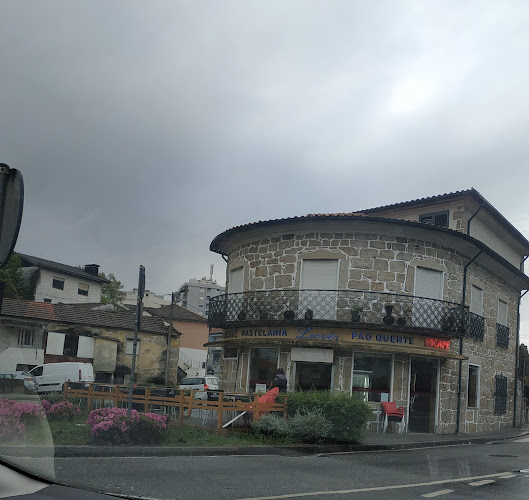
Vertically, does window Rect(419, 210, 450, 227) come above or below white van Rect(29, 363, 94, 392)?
above

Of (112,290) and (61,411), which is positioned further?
(112,290)

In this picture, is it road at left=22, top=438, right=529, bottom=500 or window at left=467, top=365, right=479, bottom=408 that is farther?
window at left=467, top=365, right=479, bottom=408

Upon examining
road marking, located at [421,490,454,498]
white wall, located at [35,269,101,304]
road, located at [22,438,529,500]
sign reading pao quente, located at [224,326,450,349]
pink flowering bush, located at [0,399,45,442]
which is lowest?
road, located at [22,438,529,500]

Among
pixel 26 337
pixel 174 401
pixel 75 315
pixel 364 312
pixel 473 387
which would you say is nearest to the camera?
pixel 174 401

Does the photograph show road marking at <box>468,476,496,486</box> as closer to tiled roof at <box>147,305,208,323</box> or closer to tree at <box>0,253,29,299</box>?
tree at <box>0,253,29,299</box>

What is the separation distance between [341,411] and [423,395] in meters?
6.14

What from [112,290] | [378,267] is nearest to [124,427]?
[378,267]

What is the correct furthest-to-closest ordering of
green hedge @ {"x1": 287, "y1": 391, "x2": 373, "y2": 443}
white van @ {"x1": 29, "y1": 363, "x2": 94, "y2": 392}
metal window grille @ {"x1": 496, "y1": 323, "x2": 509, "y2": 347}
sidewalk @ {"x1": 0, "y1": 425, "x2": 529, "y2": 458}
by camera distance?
white van @ {"x1": 29, "y1": 363, "x2": 94, "y2": 392} < metal window grille @ {"x1": 496, "y1": 323, "x2": 509, "y2": 347} < green hedge @ {"x1": 287, "y1": 391, "x2": 373, "y2": 443} < sidewalk @ {"x1": 0, "y1": 425, "x2": 529, "y2": 458}

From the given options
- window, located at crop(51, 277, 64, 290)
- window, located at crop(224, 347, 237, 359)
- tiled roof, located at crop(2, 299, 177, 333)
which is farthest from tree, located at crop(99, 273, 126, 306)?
window, located at crop(224, 347, 237, 359)

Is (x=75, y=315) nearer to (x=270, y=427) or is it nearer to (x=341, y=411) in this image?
(x=270, y=427)

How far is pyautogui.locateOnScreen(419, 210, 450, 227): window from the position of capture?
21.5 metres

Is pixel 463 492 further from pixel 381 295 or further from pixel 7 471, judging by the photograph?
pixel 381 295

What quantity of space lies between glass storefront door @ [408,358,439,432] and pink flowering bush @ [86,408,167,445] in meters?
9.41

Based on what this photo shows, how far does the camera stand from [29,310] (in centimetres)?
3588
